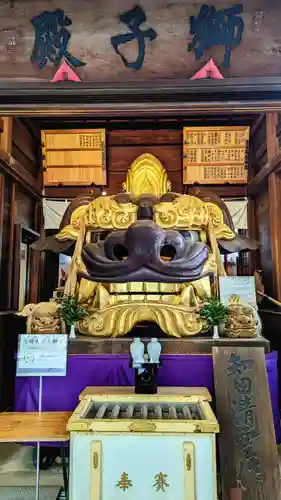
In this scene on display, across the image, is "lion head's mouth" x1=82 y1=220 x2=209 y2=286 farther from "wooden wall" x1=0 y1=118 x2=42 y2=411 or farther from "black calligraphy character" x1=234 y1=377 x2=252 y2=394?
"wooden wall" x1=0 y1=118 x2=42 y2=411

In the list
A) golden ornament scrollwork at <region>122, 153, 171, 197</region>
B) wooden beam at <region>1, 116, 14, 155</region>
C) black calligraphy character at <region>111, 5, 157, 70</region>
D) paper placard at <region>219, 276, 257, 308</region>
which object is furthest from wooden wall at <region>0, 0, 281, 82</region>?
golden ornament scrollwork at <region>122, 153, 171, 197</region>

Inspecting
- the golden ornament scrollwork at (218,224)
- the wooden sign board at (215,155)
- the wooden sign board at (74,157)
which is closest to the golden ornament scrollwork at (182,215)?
the golden ornament scrollwork at (218,224)

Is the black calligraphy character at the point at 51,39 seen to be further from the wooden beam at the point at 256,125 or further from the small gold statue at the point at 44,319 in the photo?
the wooden beam at the point at 256,125

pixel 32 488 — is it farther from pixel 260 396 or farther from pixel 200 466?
pixel 260 396

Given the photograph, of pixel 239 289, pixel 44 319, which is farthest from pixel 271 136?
pixel 44 319

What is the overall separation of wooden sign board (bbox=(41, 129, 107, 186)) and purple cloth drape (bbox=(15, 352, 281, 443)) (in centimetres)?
376

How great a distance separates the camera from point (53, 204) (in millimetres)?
6602

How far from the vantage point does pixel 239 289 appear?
3.94 m

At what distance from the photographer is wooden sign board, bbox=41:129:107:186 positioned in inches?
249

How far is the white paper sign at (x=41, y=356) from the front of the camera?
2801 mm

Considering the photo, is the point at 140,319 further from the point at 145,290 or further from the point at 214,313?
the point at 214,313

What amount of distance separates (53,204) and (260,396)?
488cm

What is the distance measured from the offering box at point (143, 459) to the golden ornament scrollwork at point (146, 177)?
445 cm

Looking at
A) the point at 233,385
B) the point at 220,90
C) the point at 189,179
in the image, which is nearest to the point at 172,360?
the point at 233,385
